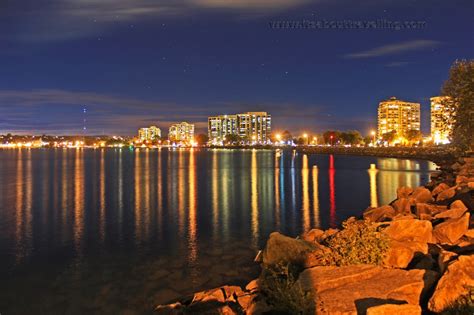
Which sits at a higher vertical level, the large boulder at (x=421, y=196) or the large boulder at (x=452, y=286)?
the large boulder at (x=421, y=196)

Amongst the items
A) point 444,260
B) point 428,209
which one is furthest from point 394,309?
point 428,209

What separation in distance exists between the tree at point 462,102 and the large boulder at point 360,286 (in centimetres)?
3297

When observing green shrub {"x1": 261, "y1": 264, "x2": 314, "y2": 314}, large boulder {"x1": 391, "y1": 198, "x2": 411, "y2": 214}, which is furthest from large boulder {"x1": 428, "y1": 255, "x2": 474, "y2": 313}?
large boulder {"x1": 391, "y1": 198, "x2": 411, "y2": 214}

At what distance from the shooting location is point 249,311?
10.9 meters

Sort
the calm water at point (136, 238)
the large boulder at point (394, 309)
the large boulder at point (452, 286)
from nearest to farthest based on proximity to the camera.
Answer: the large boulder at point (394, 309) < the large boulder at point (452, 286) < the calm water at point (136, 238)

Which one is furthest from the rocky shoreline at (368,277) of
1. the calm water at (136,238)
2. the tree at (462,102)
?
the tree at (462,102)

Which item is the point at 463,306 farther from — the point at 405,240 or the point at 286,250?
the point at 286,250

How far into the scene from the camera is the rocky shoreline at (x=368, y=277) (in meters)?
9.30

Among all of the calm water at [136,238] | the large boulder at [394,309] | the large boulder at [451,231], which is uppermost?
the large boulder at [451,231]

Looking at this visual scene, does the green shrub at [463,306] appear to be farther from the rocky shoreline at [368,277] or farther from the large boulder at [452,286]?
the large boulder at [452,286]

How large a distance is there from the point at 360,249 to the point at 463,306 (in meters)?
3.78

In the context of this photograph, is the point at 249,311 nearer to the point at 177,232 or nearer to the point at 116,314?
the point at 116,314

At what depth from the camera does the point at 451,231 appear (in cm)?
1444

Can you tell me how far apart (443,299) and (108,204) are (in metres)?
34.9
